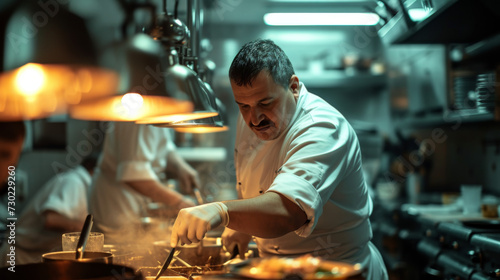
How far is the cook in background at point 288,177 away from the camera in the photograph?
4.06 ft

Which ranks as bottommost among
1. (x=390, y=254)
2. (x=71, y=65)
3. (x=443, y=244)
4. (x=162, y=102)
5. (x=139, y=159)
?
(x=390, y=254)

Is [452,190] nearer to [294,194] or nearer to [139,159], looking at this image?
[139,159]

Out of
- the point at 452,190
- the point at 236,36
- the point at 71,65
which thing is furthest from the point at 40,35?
the point at 452,190

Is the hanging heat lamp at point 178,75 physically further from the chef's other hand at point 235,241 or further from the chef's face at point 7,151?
the chef's face at point 7,151

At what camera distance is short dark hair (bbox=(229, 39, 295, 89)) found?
1469mm

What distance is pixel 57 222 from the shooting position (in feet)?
9.13

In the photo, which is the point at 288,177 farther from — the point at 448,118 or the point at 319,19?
the point at 319,19

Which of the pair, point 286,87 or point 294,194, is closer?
point 294,194

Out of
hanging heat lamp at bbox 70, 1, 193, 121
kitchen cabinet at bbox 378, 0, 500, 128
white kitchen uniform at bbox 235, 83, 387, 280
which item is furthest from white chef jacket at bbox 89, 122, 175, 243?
kitchen cabinet at bbox 378, 0, 500, 128

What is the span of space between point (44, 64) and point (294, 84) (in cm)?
295

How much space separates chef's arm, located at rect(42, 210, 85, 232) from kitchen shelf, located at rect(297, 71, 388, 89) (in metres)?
3.12

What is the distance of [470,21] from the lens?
3.16 meters

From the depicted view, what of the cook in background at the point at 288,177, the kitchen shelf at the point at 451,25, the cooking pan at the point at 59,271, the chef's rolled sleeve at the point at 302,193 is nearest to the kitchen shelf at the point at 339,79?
the kitchen shelf at the point at 451,25

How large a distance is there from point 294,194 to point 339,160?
0.27m
